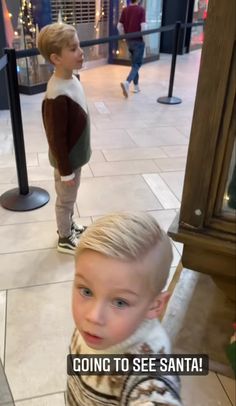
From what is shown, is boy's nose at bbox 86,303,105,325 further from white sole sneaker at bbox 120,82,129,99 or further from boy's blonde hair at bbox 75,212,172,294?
white sole sneaker at bbox 120,82,129,99

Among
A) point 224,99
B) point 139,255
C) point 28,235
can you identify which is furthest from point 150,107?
point 139,255

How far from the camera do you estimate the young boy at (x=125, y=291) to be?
74 centimetres

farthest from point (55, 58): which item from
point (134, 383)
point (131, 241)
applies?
point (134, 383)

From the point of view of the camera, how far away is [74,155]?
6.79 feet

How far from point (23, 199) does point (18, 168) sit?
0.24 metres

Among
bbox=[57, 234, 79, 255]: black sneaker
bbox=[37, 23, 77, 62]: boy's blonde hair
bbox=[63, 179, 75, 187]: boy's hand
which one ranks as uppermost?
bbox=[37, 23, 77, 62]: boy's blonde hair

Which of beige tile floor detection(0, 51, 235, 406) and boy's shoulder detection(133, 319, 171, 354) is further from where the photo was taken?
beige tile floor detection(0, 51, 235, 406)

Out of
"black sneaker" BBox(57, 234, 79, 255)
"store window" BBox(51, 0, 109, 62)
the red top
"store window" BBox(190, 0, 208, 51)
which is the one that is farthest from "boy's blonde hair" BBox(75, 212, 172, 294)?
"store window" BBox(190, 0, 208, 51)

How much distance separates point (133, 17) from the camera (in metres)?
5.68

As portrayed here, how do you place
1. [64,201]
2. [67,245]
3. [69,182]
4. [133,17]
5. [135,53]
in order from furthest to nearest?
1. [135,53]
2. [133,17]
3. [67,245]
4. [64,201]
5. [69,182]

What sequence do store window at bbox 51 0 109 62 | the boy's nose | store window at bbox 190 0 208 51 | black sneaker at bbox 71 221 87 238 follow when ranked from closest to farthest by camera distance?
1. the boy's nose
2. black sneaker at bbox 71 221 87 238
3. store window at bbox 51 0 109 62
4. store window at bbox 190 0 208 51

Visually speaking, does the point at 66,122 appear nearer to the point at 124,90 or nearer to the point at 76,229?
the point at 76,229

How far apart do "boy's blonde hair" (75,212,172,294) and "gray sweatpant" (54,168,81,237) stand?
1367mm

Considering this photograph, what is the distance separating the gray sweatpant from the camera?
2178 mm
